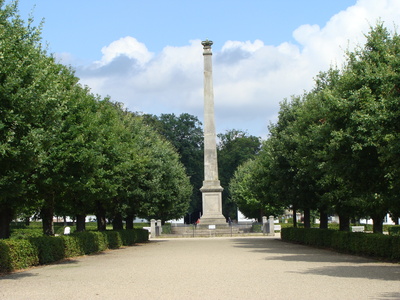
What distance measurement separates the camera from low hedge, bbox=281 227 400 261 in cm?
2222

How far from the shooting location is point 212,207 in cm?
5900

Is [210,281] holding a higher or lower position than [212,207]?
lower

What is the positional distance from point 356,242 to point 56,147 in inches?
516

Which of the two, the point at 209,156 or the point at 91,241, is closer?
the point at 91,241

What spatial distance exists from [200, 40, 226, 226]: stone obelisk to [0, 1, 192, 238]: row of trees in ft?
44.1

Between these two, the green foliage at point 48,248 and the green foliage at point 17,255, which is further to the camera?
the green foliage at point 48,248

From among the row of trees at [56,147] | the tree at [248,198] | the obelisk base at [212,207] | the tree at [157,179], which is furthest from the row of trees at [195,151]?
the row of trees at [56,147]

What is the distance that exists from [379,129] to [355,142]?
2714 mm

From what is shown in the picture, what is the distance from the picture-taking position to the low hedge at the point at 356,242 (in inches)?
875

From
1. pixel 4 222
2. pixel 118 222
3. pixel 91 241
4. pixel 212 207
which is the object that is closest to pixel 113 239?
pixel 91 241

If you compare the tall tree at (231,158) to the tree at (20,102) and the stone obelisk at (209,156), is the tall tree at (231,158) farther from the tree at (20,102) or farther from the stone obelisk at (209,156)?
the tree at (20,102)

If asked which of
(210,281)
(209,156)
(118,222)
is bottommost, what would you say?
(210,281)

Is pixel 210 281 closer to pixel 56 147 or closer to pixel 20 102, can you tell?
pixel 20 102

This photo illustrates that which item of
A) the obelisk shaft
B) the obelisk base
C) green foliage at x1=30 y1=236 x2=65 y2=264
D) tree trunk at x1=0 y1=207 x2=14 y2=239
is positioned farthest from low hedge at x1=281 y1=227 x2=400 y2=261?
the obelisk shaft
